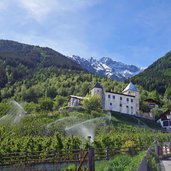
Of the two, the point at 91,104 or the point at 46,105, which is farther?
the point at 46,105

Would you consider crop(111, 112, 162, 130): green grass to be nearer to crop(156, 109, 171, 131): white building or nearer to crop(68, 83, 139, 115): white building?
crop(156, 109, 171, 131): white building

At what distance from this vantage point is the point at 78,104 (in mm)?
99438

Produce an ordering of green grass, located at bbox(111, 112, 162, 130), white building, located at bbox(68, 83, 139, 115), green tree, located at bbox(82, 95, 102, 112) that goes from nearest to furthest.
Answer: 1. green grass, located at bbox(111, 112, 162, 130)
2. green tree, located at bbox(82, 95, 102, 112)
3. white building, located at bbox(68, 83, 139, 115)

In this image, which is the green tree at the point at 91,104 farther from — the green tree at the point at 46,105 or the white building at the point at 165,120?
the white building at the point at 165,120

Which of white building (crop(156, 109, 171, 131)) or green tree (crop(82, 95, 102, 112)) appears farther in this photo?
white building (crop(156, 109, 171, 131))

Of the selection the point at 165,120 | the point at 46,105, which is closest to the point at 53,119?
the point at 46,105

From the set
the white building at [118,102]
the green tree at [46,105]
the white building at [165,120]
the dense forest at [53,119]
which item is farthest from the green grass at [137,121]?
the green tree at [46,105]

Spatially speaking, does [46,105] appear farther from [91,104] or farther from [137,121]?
[137,121]

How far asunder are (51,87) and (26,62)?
65409mm

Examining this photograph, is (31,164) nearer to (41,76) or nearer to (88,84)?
(88,84)

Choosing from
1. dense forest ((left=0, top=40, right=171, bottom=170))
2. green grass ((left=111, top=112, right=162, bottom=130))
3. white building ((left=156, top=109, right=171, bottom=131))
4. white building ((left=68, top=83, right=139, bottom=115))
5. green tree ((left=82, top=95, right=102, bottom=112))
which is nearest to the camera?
dense forest ((left=0, top=40, right=171, bottom=170))

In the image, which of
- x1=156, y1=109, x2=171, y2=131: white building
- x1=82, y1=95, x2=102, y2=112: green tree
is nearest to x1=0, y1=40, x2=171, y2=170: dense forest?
x1=82, y1=95, x2=102, y2=112: green tree

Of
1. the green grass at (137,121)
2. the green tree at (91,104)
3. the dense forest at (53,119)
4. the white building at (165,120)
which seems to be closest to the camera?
the dense forest at (53,119)

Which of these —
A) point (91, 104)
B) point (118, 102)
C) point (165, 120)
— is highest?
point (118, 102)
